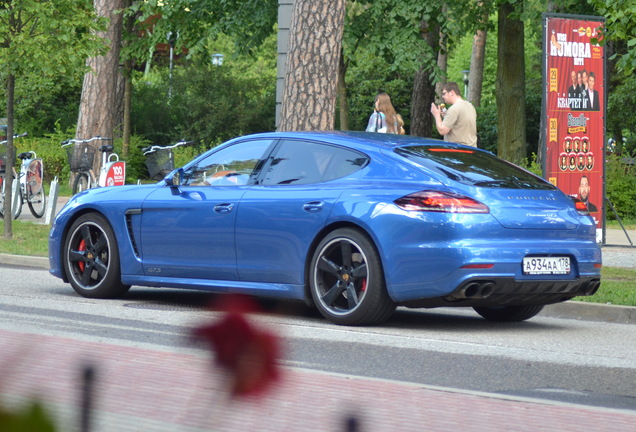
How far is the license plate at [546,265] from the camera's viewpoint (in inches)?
312

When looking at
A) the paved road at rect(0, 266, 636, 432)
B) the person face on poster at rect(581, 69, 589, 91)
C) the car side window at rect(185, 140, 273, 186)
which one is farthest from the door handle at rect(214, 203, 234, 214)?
the person face on poster at rect(581, 69, 589, 91)

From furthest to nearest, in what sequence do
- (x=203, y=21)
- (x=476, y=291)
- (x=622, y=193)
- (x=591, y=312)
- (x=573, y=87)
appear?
(x=203, y=21)
(x=622, y=193)
(x=573, y=87)
(x=591, y=312)
(x=476, y=291)

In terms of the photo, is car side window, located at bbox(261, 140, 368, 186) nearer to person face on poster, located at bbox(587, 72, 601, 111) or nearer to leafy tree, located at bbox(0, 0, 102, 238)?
person face on poster, located at bbox(587, 72, 601, 111)

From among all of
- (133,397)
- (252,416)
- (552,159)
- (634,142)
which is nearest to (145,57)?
(634,142)

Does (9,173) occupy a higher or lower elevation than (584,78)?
lower

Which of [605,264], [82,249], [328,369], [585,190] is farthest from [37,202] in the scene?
[328,369]

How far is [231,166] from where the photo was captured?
926 cm

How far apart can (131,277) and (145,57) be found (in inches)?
809

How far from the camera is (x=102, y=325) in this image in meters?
7.99

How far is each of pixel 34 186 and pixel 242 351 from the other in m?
19.2

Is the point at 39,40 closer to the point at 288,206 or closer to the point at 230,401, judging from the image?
the point at 288,206

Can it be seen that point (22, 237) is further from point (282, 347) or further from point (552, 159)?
point (282, 347)

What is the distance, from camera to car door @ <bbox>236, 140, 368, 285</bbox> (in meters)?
8.38

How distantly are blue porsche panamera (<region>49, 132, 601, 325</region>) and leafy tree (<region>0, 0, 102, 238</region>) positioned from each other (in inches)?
257
